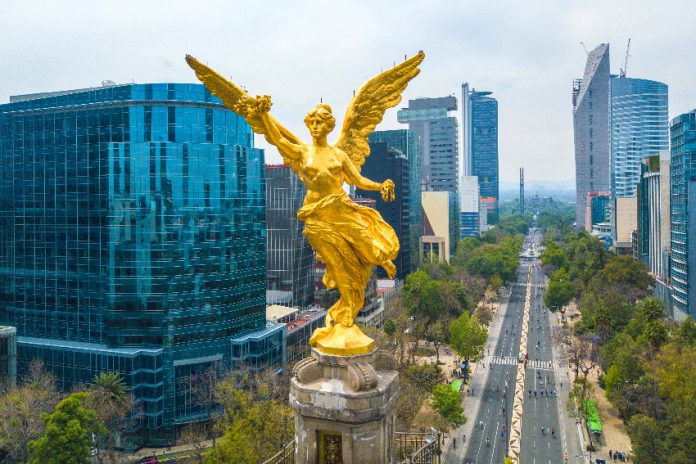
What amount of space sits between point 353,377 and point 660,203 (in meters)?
85.6

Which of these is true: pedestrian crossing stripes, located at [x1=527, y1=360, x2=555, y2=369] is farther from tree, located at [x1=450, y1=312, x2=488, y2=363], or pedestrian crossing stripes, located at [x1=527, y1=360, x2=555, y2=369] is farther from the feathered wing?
the feathered wing

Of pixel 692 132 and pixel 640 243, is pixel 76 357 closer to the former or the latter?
pixel 692 132

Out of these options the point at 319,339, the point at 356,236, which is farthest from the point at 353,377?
the point at 356,236

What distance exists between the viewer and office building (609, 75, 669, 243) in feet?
551

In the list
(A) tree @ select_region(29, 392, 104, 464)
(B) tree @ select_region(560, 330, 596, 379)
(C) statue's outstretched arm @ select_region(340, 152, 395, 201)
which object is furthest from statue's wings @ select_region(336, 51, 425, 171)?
(B) tree @ select_region(560, 330, 596, 379)

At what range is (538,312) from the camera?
99188 mm

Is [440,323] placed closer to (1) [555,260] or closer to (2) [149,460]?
(2) [149,460]

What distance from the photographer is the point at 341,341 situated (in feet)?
50.2

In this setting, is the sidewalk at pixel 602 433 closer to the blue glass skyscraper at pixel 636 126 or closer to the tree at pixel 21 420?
Answer: the tree at pixel 21 420

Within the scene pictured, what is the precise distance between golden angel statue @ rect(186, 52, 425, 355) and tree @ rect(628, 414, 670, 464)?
96.8 feet

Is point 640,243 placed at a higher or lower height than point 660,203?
lower

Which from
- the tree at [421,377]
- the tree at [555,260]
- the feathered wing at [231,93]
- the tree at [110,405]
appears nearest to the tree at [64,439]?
the tree at [110,405]

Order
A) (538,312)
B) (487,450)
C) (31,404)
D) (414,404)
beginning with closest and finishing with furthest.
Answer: (31,404)
(414,404)
(487,450)
(538,312)

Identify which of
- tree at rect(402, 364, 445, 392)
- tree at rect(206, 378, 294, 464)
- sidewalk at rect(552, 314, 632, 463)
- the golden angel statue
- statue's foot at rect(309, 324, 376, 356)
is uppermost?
the golden angel statue
